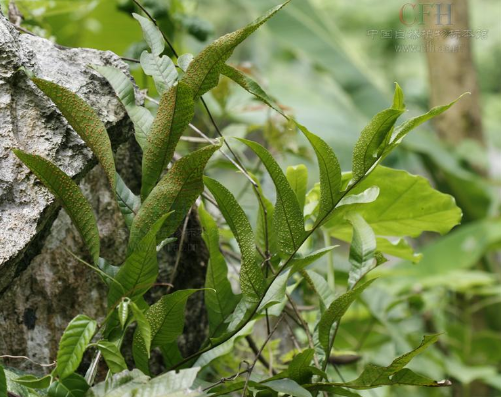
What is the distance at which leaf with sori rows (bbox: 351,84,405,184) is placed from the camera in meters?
0.56

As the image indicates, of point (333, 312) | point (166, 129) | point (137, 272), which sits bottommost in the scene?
point (333, 312)

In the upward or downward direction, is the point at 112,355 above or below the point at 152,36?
below

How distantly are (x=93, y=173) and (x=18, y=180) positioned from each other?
19 cm

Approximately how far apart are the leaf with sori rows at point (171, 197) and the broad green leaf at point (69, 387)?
0.14 m

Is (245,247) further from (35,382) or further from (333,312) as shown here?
(35,382)

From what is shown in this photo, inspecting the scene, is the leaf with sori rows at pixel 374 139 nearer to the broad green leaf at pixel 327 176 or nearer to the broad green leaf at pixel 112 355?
the broad green leaf at pixel 327 176

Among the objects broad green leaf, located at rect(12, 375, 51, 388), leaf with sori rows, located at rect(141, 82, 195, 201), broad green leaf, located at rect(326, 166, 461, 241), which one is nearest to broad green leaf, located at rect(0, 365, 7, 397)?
broad green leaf, located at rect(12, 375, 51, 388)

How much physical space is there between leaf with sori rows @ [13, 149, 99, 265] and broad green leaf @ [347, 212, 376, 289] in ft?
0.94

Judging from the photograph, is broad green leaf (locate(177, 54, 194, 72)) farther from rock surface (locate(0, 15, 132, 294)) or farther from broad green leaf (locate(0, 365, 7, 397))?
broad green leaf (locate(0, 365, 7, 397))

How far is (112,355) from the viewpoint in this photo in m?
0.52

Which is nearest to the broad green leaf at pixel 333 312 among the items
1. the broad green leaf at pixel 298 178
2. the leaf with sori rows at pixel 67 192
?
the broad green leaf at pixel 298 178

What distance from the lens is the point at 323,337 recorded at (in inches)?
24.8

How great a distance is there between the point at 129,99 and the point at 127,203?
12cm

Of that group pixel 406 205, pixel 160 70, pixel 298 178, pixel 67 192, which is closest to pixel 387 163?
pixel 406 205
